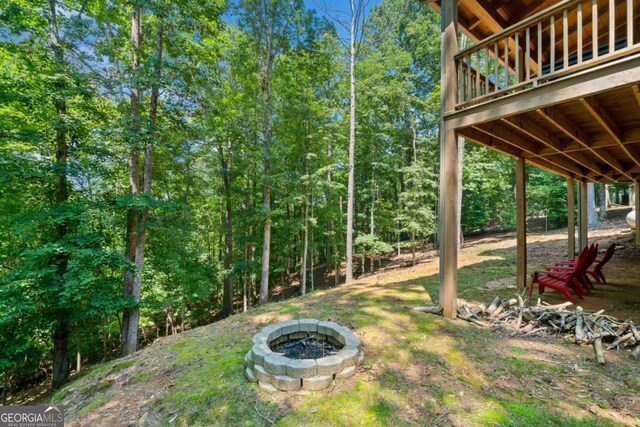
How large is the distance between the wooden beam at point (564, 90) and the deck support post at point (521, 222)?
2.39m

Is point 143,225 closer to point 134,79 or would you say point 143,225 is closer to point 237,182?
point 134,79

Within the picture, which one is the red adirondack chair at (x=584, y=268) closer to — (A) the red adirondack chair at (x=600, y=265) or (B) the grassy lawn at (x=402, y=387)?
(A) the red adirondack chair at (x=600, y=265)

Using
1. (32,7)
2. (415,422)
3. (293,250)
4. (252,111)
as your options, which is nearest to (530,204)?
(293,250)

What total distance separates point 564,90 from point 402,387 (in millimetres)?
3388

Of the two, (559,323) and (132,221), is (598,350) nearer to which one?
(559,323)

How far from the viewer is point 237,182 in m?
12.3

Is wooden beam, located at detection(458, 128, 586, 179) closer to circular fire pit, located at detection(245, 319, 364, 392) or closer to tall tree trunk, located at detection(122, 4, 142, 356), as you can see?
circular fire pit, located at detection(245, 319, 364, 392)

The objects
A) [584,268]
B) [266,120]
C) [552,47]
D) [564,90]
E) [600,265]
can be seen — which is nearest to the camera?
[552,47]

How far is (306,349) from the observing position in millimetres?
3215

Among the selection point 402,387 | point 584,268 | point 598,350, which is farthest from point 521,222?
point 402,387

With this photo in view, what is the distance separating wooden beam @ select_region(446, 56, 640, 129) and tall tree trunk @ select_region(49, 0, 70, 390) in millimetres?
7920

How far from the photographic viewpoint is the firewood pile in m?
3.06

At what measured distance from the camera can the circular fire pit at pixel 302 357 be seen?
8.48 feet

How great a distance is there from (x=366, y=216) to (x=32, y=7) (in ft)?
43.4
